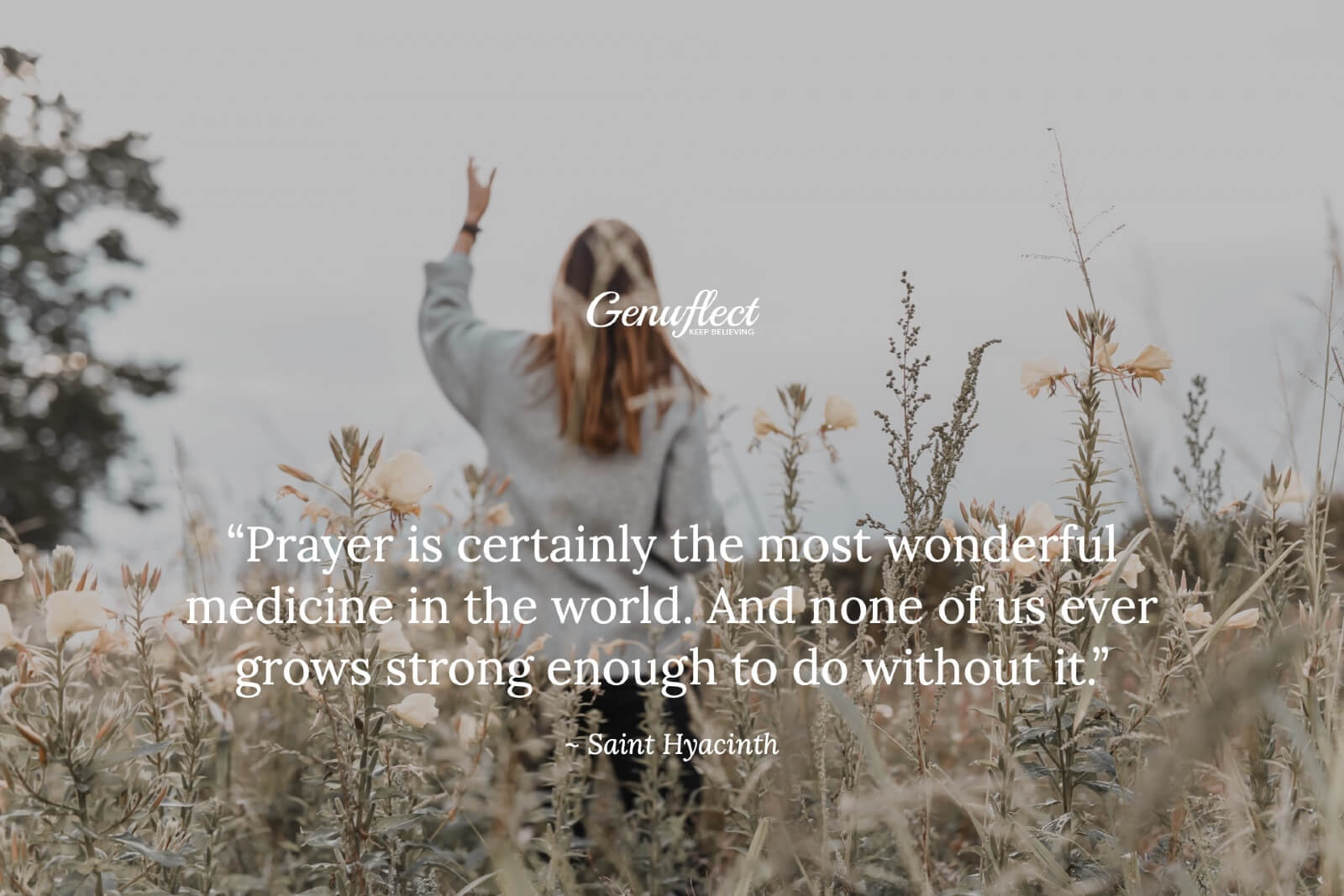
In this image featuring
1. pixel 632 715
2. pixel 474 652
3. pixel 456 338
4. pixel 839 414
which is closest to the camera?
pixel 474 652

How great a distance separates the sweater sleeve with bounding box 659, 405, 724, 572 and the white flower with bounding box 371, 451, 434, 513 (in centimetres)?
199

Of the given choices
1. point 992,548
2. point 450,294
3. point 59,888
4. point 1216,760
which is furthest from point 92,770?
point 450,294

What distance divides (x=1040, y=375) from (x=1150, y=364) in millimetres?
172

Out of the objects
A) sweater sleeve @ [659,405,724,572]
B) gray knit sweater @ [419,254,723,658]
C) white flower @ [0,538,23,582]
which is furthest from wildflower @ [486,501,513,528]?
white flower @ [0,538,23,582]

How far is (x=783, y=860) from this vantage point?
114 cm

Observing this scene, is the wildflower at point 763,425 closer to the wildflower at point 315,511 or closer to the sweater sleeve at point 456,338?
the wildflower at point 315,511

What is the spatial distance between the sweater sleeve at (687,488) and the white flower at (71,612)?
2.29 meters

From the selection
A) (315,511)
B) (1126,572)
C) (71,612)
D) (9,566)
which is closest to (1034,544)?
(1126,572)

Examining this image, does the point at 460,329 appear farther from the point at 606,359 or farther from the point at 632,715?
the point at 632,715

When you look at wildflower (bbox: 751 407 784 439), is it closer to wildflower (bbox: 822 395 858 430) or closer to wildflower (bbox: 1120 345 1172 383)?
wildflower (bbox: 822 395 858 430)

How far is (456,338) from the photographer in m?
→ 3.82

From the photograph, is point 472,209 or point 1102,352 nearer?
point 1102,352

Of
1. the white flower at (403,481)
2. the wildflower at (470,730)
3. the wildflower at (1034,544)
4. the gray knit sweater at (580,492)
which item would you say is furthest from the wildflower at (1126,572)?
the gray knit sweater at (580,492)

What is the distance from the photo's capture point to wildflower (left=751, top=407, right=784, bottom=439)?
89.0 inches
